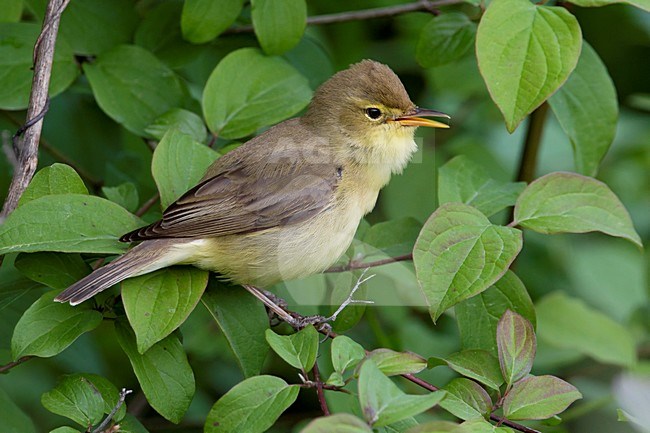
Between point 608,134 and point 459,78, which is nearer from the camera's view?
point 608,134

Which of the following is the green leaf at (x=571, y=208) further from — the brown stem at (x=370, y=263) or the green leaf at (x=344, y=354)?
the green leaf at (x=344, y=354)

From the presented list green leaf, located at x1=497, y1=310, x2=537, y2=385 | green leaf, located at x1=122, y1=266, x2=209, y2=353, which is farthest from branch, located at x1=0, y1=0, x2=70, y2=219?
green leaf, located at x1=497, y1=310, x2=537, y2=385

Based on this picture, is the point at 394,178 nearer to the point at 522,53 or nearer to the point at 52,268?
the point at 522,53

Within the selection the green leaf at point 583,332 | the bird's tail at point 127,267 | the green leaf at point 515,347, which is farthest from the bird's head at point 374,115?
the green leaf at point 583,332

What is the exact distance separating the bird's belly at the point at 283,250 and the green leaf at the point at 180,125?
1.53ft

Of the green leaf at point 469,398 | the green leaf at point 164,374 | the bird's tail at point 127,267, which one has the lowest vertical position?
the green leaf at point 164,374

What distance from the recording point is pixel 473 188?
2877mm

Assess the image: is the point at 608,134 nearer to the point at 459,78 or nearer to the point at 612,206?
the point at 612,206

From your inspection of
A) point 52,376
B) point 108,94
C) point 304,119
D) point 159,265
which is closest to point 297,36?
point 304,119

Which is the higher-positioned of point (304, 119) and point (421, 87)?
point (304, 119)

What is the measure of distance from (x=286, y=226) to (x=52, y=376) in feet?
5.75

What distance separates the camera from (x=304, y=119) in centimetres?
322

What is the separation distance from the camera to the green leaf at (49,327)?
2.24 m

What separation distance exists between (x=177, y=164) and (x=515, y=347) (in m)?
1.20
